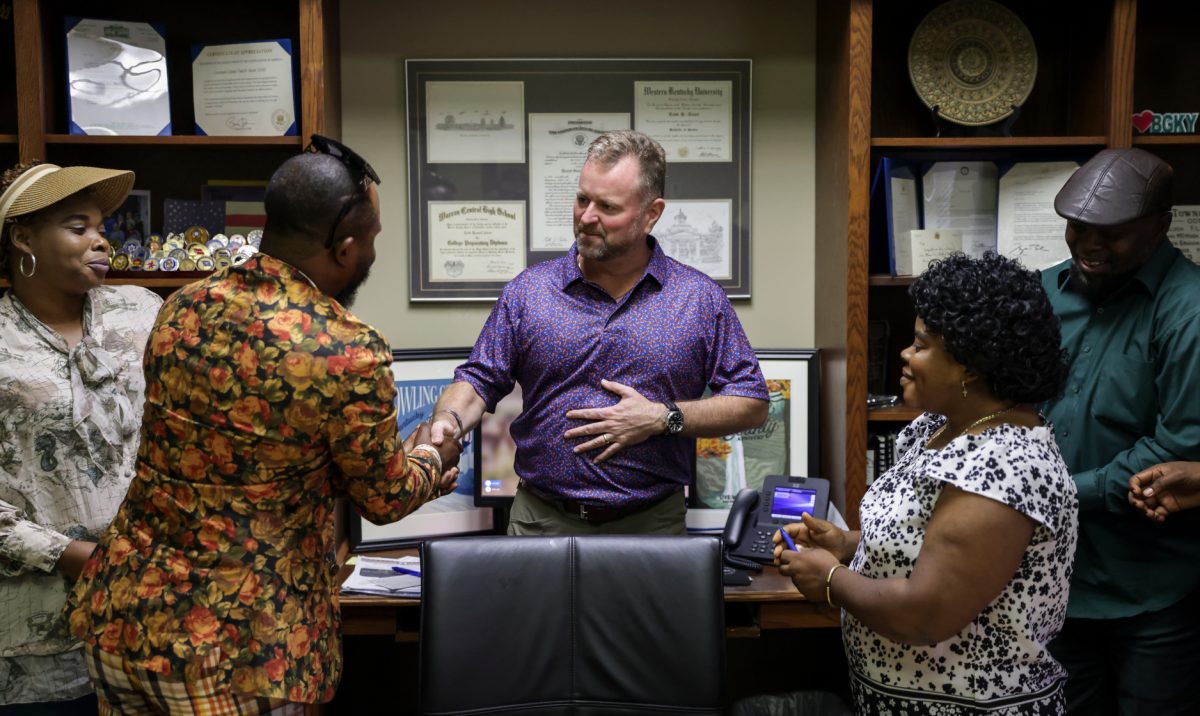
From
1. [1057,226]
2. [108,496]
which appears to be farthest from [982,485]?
[108,496]

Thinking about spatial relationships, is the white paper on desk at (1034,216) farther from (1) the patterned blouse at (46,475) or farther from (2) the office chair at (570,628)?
(1) the patterned blouse at (46,475)

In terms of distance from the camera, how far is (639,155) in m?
2.29

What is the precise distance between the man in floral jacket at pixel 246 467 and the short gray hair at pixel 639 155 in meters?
0.84

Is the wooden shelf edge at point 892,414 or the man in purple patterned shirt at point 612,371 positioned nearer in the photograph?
the man in purple patterned shirt at point 612,371

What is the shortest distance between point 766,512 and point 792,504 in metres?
0.07

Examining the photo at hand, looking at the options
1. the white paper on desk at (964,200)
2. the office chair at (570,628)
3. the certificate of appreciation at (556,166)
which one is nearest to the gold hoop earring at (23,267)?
the office chair at (570,628)

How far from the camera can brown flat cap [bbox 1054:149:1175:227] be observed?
211cm

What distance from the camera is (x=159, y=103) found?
2578 mm

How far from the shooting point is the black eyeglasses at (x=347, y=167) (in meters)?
1.53

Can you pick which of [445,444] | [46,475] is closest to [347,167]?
[445,444]

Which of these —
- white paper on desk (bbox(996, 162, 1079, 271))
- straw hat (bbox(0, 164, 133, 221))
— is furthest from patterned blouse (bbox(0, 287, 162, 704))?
white paper on desk (bbox(996, 162, 1079, 271))

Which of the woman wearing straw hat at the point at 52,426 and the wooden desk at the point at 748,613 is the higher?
the woman wearing straw hat at the point at 52,426

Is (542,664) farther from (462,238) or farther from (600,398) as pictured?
(462,238)

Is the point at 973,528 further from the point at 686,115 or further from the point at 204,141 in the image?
the point at 204,141
